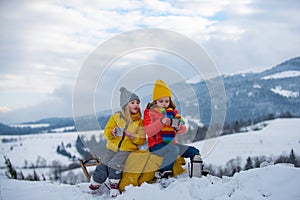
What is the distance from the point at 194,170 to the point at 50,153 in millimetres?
147573

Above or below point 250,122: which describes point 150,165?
above

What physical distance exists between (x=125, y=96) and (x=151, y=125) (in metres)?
0.85

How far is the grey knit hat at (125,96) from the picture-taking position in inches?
289

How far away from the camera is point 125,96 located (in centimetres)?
741

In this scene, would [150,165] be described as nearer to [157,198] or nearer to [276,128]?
[157,198]

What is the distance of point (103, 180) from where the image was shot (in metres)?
7.69

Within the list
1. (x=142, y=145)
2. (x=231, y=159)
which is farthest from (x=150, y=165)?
(x=231, y=159)

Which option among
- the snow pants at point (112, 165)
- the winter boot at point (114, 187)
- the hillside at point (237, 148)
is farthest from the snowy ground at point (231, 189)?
the hillside at point (237, 148)

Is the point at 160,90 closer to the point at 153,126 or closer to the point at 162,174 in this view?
the point at 153,126

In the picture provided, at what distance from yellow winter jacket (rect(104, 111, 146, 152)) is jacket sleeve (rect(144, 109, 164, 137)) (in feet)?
0.56

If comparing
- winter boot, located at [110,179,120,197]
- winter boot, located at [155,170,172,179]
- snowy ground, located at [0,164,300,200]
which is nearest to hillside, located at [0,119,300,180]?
winter boot, located at [110,179,120,197]

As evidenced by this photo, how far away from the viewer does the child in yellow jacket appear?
7.36m

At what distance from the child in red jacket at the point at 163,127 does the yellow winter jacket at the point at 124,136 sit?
18cm

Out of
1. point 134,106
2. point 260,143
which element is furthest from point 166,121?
point 260,143
